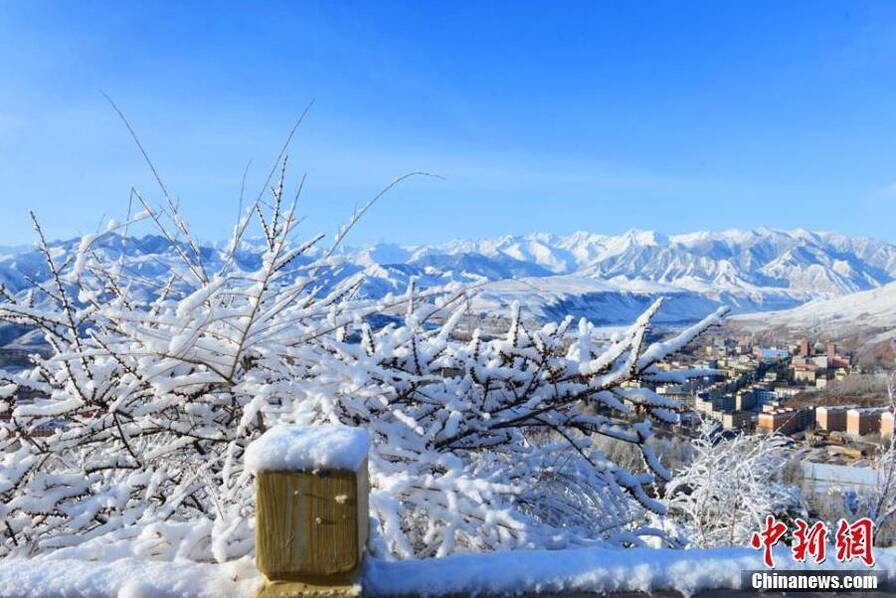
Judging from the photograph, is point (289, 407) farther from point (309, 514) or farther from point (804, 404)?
point (804, 404)

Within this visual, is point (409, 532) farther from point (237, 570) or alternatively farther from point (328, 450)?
point (328, 450)

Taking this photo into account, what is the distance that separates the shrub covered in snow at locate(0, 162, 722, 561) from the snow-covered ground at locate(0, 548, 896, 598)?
65 centimetres

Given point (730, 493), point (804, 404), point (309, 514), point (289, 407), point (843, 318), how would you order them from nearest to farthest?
point (309, 514) < point (289, 407) < point (730, 493) < point (804, 404) < point (843, 318)

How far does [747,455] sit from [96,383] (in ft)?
41.3

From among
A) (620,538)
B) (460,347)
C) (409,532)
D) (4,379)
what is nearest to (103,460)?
(4,379)

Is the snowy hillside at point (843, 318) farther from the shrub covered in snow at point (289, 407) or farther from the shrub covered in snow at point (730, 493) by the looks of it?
the shrub covered in snow at point (289, 407)

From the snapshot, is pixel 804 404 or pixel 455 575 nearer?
pixel 455 575

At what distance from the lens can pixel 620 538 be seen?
11.8 ft

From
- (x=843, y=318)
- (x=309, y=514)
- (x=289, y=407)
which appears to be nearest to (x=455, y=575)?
(x=309, y=514)

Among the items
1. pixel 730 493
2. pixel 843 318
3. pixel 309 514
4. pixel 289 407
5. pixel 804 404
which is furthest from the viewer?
pixel 843 318

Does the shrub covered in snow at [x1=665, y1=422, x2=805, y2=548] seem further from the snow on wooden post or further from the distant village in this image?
the snow on wooden post

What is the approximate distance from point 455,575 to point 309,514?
0.46 metres

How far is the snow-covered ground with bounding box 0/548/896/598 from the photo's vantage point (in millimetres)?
1819

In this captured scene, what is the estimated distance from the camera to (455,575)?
6.07 feet
